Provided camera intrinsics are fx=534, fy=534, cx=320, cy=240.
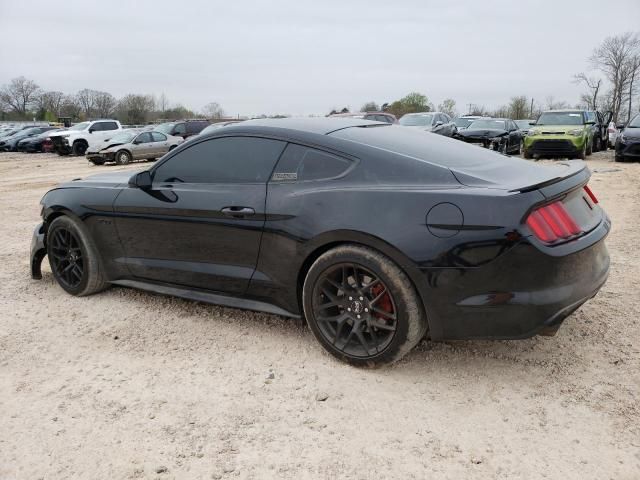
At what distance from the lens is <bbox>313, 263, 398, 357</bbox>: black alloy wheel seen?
119 inches

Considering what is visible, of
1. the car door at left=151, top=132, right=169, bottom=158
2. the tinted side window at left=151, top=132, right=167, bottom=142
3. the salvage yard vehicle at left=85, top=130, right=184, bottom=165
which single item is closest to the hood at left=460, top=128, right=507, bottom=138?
the salvage yard vehicle at left=85, top=130, right=184, bottom=165

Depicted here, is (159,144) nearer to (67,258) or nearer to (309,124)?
(67,258)

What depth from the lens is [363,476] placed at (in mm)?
2260

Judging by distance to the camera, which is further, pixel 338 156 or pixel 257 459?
pixel 338 156

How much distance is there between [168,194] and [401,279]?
1.86 meters

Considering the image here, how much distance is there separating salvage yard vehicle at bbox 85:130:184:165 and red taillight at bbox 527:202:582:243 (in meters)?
18.6

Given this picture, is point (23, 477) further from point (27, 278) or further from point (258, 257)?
point (27, 278)

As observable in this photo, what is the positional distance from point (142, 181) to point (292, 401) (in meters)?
2.05

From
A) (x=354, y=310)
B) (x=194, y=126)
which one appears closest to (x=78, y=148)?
(x=194, y=126)

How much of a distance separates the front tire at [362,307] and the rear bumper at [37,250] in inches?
109

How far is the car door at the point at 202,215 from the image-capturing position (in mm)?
3451

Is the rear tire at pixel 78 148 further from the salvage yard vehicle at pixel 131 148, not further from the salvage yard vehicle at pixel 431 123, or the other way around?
the salvage yard vehicle at pixel 431 123

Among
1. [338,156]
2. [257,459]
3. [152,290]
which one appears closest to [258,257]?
[338,156]

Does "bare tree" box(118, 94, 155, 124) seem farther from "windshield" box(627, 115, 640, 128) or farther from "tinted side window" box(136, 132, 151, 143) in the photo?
"windshield" box(627, 115, 640, 128)
